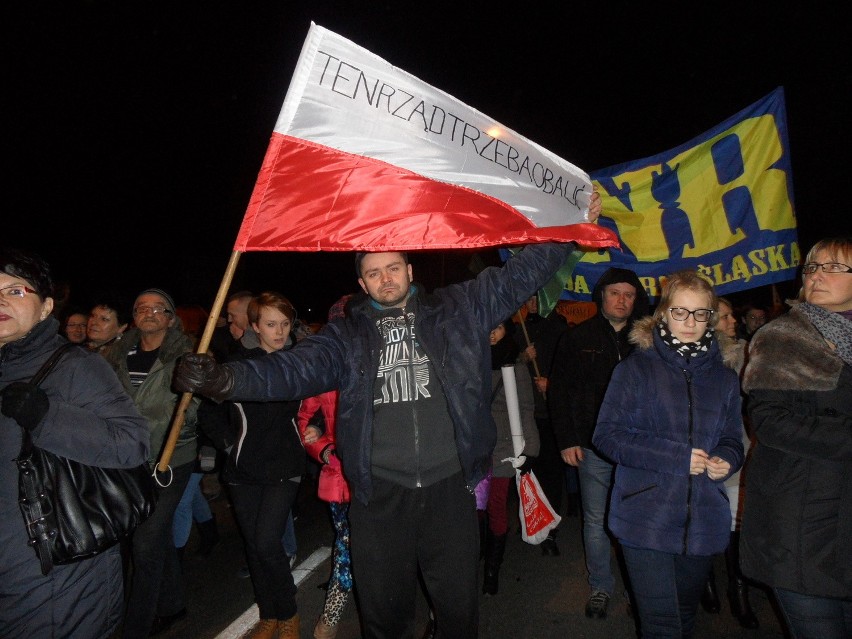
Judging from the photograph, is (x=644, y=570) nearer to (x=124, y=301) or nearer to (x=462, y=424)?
(x=462, y=424)

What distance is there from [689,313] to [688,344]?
16 cm

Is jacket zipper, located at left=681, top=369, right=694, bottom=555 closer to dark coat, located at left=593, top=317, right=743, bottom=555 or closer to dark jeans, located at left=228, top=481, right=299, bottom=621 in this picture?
dark coat, located at left=593, top=317, right=743, bottom=555

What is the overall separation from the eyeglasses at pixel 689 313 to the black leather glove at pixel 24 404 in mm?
2835

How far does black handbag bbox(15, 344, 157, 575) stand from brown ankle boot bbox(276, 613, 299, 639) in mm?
1661

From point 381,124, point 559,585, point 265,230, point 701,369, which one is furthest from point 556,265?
point 559,585

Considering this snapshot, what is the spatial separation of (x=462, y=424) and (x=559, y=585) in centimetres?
248

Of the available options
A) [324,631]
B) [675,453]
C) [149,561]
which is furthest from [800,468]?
[149,561]

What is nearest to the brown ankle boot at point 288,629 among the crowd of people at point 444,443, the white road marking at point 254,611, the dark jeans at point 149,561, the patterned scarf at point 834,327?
the crowd of people at point 444,443

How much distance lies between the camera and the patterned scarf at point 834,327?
237cm

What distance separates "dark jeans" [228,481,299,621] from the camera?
11.4 feet

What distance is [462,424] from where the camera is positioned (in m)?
2.66

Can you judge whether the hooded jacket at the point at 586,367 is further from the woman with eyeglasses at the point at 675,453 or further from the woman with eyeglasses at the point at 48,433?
the woman with eyeglasses at the point at 48,433

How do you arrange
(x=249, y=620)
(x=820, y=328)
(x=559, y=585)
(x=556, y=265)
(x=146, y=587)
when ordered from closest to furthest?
(x=820, y=328)
(x=556, y=265)
(x=146, y=587)
(x=249, y=620)
(x=559, y=585)

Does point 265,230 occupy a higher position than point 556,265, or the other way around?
point 265,230
